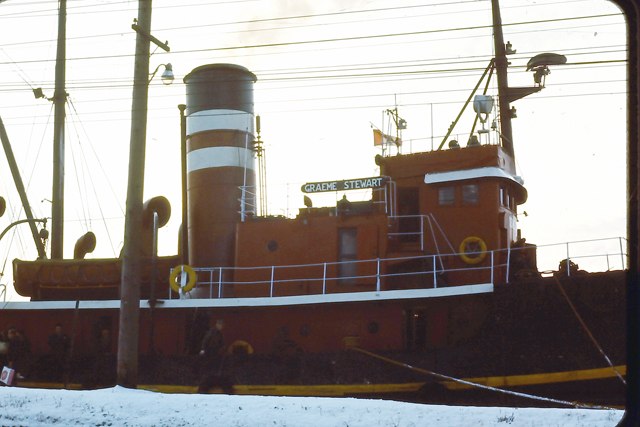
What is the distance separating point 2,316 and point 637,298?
18295mm

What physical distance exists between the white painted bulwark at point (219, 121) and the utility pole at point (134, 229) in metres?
5.99

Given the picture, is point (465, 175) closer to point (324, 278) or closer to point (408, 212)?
point (408, 212)

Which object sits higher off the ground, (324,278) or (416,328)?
(324,278)

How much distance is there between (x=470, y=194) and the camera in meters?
17.0

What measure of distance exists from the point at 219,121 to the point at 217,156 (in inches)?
40.1

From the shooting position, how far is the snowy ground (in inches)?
284

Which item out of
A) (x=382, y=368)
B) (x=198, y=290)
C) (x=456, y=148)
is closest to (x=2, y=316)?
(x=198, y=290)

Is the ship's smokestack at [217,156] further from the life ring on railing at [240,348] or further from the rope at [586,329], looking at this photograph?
the rope at [586,329]

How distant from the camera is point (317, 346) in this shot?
53.9 feet

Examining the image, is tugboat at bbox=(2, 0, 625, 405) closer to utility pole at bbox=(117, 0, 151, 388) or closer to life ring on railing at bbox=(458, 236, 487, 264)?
life ring on railing at bbox=(458, 236, 487, 264)

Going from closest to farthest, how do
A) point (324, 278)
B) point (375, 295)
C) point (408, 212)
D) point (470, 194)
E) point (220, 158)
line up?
point (375, 295) < point (324, 278) < point (470, 194) < point (408, 212) < point (220, 158)

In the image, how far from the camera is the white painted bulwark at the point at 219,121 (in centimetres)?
2112

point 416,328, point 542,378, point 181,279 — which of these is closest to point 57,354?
point 181,279

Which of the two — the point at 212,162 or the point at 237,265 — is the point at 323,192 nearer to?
the point at 237,265
